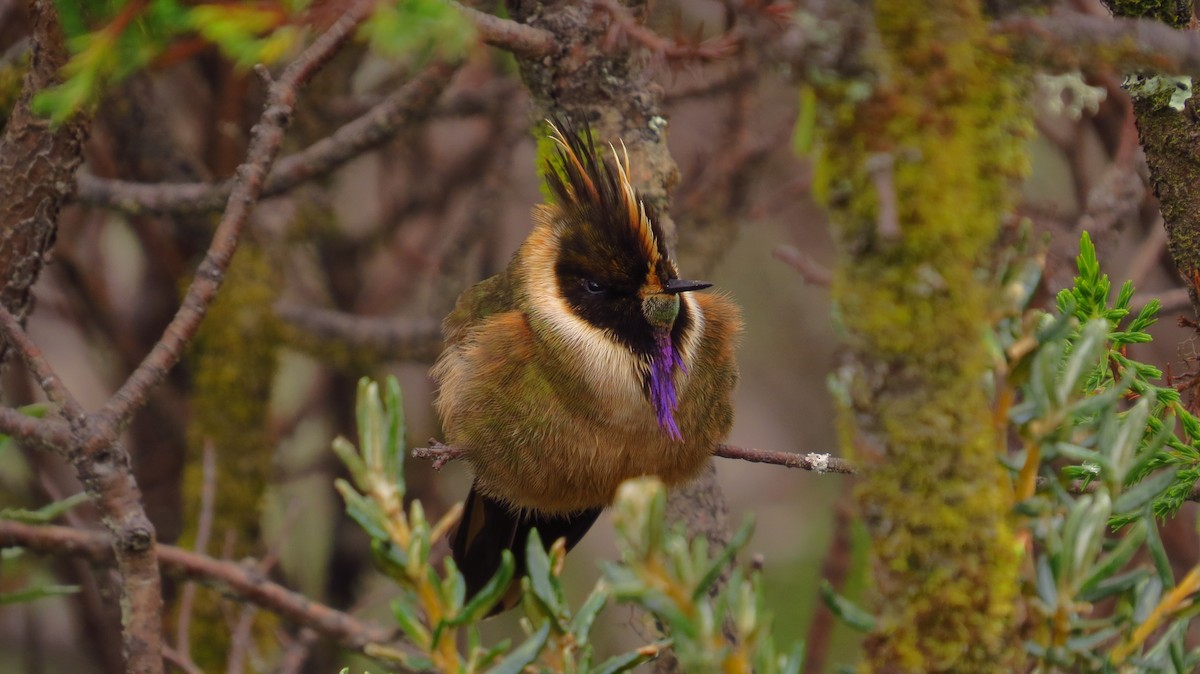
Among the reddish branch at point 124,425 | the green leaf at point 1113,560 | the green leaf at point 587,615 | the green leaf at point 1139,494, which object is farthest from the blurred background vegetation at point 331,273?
the green leaf at point 1113,560

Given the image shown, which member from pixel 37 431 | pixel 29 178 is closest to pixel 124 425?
pixel 37 431

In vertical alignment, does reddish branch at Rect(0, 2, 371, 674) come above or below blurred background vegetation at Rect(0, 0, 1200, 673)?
above

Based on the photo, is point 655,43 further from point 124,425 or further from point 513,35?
point 124,425

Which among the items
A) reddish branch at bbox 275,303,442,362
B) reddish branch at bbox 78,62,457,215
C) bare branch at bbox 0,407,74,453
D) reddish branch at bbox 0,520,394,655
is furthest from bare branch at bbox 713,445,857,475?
reddish branch at bbox 275,303,442,362

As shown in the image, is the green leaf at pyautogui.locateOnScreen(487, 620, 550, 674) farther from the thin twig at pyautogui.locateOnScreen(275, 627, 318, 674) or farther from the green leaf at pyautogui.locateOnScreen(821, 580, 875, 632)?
the thin twig at pyautogui.locateOnScreen(275, 627, 318, 674)

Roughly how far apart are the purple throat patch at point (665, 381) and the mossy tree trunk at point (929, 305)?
152 centimetres

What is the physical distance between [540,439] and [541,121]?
76 cm

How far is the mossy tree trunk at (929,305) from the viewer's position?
3.72ft

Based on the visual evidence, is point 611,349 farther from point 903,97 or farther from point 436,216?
point 436,216

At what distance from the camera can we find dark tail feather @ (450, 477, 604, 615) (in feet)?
11.1

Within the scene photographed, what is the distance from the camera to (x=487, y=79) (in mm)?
5129

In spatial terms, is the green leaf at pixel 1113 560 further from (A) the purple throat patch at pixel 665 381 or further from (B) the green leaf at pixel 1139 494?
(A) the purple throat patch at pixel 665 381

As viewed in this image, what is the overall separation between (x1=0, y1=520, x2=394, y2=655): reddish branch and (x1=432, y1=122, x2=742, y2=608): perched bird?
517 millimetres

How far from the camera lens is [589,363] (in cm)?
284
